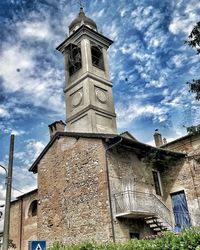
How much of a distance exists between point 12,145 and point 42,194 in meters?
7.68

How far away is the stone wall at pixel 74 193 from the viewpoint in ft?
46.3

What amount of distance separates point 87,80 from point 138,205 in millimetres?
12870

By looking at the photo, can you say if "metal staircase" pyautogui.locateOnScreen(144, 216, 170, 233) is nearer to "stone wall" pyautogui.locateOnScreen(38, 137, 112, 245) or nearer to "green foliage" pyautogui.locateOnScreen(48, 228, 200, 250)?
"stone wall" pyautogui.locateOnScreen(38, 137, 112, 245)

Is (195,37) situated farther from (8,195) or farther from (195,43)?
(8,195)

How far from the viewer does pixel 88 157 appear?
15695mm

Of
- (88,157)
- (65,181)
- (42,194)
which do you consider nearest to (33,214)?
(42,194)

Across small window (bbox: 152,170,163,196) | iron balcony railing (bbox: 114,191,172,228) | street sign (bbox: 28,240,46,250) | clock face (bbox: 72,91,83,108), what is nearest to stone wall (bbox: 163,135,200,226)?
small window (bbox: 152,170,163,196)

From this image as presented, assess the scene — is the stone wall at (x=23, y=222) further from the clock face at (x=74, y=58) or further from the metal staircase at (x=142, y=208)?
the clock face at (x=74, y=58)

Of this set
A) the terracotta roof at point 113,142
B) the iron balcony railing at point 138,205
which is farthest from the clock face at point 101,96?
the iron balcony railing at point 138,205

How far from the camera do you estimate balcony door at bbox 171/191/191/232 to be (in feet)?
55.1

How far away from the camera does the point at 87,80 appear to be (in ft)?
79.5

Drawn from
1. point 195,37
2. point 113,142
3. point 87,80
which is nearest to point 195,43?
point 195,37

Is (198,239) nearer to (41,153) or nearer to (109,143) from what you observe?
(109,143)

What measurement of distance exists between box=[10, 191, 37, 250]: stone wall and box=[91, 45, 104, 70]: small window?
503 inches
